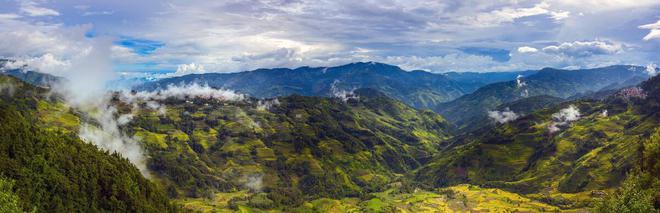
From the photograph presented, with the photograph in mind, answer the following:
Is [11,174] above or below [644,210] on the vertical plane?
below

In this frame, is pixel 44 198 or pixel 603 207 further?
pixel 44 198

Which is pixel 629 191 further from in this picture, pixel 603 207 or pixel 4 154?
pixel 4 154

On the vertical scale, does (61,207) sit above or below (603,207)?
below

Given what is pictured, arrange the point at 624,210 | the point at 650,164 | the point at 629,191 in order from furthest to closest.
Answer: the point at 650,164 → the point at 629,191 → the point at 624,210

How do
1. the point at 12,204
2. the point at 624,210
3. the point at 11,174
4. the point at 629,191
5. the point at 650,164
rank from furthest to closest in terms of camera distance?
the point at 11,174 < the point at 650,164 < the point at 12,204 < the point at 629,191 < the point at 624,210

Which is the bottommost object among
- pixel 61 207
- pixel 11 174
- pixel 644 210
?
pixel 61 207

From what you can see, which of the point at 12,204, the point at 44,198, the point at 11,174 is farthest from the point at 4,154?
the point at 12,204

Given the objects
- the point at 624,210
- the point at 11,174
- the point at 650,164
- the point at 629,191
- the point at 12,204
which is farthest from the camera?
the point at 11,174

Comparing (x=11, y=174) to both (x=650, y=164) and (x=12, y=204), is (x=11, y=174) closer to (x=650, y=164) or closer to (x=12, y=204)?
(x=12, y=204)

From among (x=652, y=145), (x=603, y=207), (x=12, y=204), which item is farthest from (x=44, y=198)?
(x=652, y=145)
